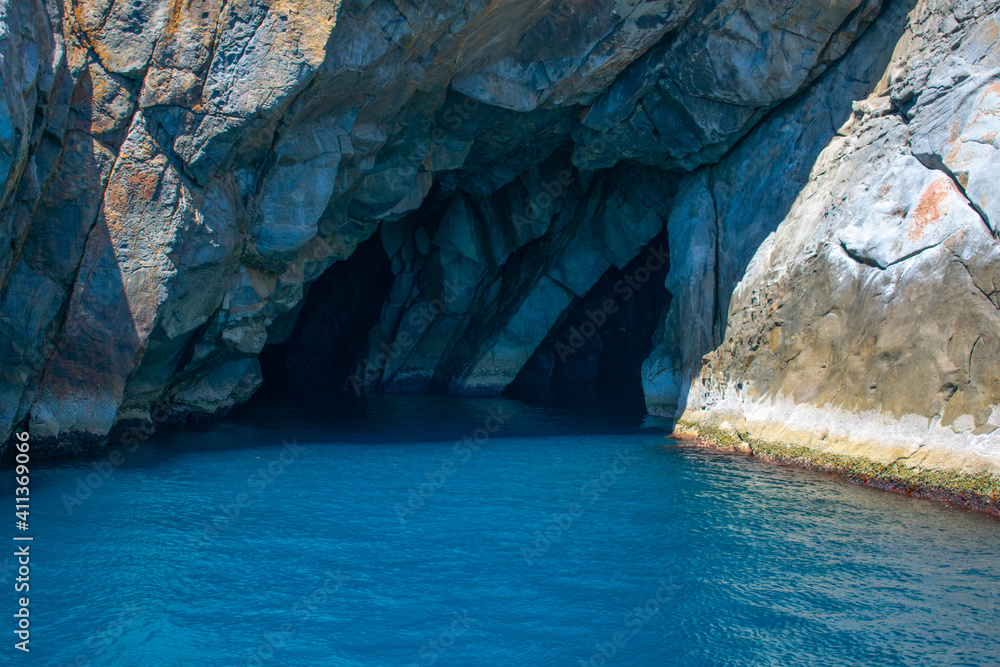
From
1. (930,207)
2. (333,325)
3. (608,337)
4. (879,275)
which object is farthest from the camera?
(608,337)

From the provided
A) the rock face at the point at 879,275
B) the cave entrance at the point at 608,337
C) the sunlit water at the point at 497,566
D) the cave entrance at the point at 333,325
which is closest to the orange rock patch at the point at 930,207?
the rock face at the point at 879,275

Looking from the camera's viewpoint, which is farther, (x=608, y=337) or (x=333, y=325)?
(x=608, y=337)

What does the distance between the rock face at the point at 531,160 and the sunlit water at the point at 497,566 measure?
2.35 m

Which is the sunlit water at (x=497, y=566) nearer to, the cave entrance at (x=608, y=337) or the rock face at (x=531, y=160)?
the rock face at (x=531, y=160)

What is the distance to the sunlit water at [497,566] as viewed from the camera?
768 cm

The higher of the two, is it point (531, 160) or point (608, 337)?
point (531, 160)

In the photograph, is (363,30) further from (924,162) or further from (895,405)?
(895,405)

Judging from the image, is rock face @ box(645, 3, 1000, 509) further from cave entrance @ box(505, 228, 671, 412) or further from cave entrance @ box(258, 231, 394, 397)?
cave entrance @ box(258, 231, 394, 397)

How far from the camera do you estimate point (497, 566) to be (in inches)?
389

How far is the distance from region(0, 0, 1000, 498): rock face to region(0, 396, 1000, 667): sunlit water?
2350 millimetres

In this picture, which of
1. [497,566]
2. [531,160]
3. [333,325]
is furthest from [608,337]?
[497,566]

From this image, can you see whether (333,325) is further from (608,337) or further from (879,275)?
(879,275)

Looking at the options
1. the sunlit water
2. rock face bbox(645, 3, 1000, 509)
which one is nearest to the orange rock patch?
rock face bbox(645, 3, 1000, 509)

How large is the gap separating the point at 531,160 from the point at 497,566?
672 inches
